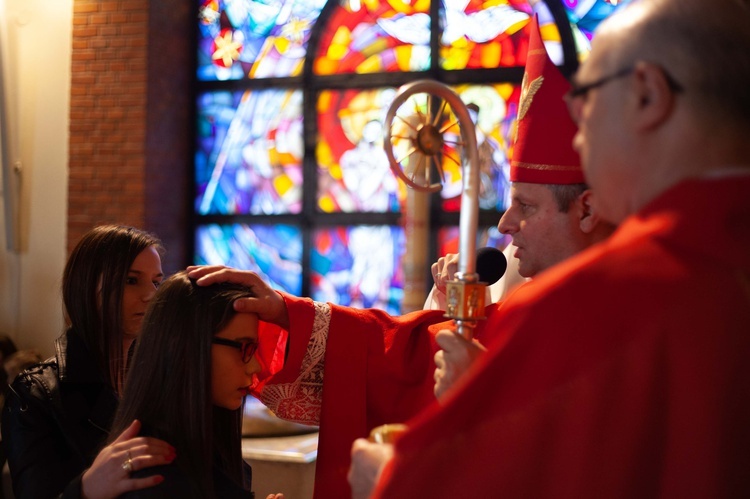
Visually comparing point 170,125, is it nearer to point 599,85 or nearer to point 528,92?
point 528,92

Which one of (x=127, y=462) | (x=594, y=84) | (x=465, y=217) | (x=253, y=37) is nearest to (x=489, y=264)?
(x=465, y=217)

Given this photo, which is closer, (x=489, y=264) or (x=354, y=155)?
(x=489, y=264)

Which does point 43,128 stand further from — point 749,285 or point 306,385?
point 749,285

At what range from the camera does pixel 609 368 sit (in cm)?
112

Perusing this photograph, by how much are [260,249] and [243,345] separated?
4.93 m

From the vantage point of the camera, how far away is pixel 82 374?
2.44 m

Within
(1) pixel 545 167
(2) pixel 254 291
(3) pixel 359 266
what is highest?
(1) pixel 545 167

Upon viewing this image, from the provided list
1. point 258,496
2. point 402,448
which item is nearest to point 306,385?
point 402,448

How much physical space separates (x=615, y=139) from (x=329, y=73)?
585cm

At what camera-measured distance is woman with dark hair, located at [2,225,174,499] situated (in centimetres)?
229

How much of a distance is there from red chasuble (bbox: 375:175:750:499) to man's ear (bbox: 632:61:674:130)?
9 cm

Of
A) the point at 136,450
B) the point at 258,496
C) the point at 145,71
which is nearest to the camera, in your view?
the point at 136,450

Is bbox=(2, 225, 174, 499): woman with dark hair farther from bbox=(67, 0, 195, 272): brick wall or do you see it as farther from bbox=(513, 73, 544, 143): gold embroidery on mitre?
bbox=(67, 0, 195, 272): brick wall

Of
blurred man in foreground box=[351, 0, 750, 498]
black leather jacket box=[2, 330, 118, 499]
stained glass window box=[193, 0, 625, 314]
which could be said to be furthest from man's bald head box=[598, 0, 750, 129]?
stained glass window box=[193, 0, 625, 314]
